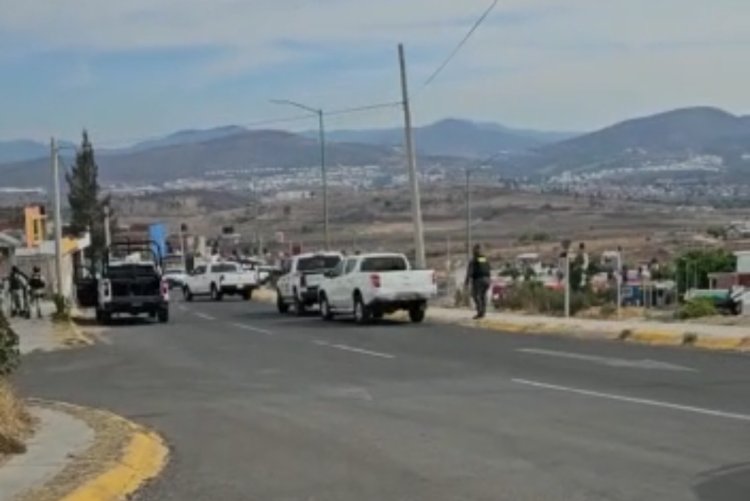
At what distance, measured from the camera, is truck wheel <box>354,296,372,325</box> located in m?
36.0

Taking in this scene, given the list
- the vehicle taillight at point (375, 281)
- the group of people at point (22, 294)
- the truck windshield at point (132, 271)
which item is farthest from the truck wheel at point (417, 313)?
the group of people at point (22, 294)

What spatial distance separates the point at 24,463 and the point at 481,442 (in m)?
4.12

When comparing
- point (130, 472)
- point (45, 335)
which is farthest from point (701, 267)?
point (130, 472)

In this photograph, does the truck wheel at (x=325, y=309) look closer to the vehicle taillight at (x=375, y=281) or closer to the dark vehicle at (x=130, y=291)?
the vehicle taillight at (x=375, y=281)

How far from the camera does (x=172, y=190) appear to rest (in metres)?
192

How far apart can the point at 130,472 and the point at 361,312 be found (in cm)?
2491

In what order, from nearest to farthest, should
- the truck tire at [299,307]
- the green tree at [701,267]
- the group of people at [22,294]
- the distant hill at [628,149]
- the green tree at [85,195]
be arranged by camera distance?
1. the group of people at [22,294]
2. the truck tire at [299,307]
3. the green tree at [701,267]
4. the green tree at [85,195]
5. the distant hill at [628,149]

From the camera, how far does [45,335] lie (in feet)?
106

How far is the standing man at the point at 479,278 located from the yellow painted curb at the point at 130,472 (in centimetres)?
2056

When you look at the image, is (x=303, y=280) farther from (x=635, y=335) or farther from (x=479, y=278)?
(x=635, y=335)

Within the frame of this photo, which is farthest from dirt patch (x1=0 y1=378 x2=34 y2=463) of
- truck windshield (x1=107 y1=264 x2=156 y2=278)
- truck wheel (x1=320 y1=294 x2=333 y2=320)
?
truck windshield (x1=107 y1=264 x2=156 y2=278)

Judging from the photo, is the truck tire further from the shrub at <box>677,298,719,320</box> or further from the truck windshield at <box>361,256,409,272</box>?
the shrub at <box>677,298,719,320</box>

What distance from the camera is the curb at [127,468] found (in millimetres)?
10297

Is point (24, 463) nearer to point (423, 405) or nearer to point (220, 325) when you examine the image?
point (423, 405)
